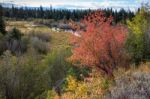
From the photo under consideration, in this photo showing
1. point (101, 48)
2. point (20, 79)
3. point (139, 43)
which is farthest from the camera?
point (101, 48)

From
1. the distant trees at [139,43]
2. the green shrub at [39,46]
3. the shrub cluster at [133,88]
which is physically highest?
the shrub cluster at [133,88]

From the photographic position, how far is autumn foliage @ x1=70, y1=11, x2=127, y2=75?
136 feet

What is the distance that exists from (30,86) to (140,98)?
25312 mm

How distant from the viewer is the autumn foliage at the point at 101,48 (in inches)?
1630

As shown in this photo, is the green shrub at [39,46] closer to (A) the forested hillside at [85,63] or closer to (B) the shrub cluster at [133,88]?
(A) the forested hillside at [85,63]

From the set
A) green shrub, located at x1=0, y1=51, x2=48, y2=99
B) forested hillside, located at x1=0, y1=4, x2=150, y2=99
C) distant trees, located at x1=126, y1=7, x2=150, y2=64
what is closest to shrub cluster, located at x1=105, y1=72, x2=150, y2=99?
forested hillside, located at x1=0, y1=4, x2=150, y2=99

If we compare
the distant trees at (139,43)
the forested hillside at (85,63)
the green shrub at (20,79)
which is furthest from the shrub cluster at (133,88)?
the green shrub at (20,79)

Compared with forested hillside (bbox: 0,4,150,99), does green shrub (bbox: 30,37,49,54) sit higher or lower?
lower

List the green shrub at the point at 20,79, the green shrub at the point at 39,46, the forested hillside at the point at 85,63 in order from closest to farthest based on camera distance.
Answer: the forested hillside at the point at 85,63 < the green shrub at the point at 20,79 < the green shrub at the point at 39,46

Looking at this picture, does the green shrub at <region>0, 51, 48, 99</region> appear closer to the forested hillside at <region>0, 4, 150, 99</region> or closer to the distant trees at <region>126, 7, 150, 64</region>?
the forested hillside at <region>0, 4, 150, 99</region>

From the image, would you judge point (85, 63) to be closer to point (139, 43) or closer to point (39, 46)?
point (139, 43)

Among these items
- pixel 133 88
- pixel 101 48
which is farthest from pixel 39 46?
pixel 133 88

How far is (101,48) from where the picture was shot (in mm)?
43000

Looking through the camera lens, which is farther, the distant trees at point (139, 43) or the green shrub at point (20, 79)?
the distant trees at point (139, 43)
